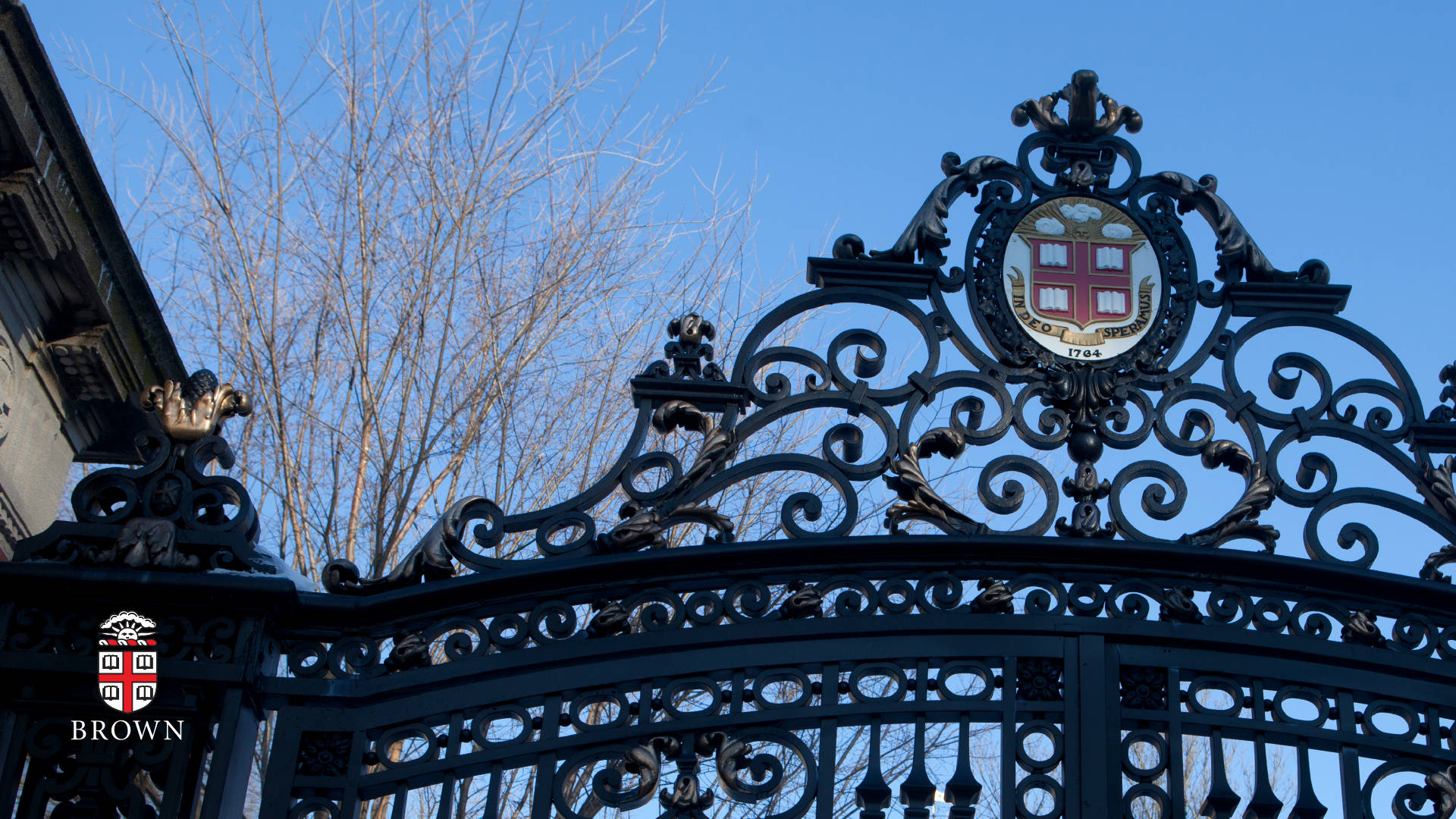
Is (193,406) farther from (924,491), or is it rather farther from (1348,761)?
(1348,761)

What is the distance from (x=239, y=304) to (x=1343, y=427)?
563 centimetres

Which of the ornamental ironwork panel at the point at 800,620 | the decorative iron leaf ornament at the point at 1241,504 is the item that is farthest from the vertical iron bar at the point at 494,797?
the decorative iron leaf ornament at the point at 1241,504

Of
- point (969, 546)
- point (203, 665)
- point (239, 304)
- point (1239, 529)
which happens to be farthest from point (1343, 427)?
point (239, 304)

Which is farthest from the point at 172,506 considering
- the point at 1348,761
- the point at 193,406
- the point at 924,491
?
the point at 1348,761

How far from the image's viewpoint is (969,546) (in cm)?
468

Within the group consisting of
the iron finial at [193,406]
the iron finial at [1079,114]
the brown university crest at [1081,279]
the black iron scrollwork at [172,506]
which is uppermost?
the iron finial at [1079,114]

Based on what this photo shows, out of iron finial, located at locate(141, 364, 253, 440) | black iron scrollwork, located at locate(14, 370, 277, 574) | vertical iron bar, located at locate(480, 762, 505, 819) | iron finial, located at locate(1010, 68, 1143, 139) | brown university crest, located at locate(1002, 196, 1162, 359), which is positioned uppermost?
iron finial, located at locate(1010, 68, 1143, 139)

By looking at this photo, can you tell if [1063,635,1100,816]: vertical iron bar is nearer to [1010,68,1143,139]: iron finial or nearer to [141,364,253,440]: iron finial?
[1010,68,1143,139]: iron finial

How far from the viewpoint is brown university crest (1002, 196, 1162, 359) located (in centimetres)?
503

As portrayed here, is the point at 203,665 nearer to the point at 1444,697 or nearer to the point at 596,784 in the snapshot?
the point at 596,784

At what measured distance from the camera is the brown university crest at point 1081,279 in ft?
16.5

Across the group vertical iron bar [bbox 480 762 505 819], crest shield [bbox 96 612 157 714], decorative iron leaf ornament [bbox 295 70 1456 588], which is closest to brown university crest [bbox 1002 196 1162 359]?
decorative iron leaf ornament [bbox 295 70 1456 588]

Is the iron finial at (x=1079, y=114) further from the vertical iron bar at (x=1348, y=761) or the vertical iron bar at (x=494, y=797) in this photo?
the vertical iron bar at (x=494, y=797)

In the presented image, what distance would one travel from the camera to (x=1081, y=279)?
5086 millimetres
